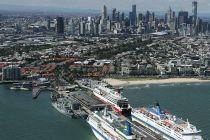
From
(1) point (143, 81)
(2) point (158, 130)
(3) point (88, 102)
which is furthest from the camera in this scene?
(1) point (143, 81)

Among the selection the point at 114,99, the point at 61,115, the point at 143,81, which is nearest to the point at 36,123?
the point at 61,115

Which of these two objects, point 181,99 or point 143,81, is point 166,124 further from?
point 143,81

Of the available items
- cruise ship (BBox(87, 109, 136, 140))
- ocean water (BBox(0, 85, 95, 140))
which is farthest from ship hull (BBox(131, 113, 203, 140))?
ocean water (BBox(0, 85, 95, 140))

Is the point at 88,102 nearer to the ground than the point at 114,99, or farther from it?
nearer to the ground

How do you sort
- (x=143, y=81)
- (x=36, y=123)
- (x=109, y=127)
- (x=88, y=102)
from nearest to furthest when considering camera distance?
(x=109, y=127), (x=36, y=123), (x=88, y=102), (x=143, y=81)

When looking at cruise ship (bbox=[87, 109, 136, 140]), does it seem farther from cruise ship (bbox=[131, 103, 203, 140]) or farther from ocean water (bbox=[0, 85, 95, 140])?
cruise ship (bbox=[131, 103, 203, 140])

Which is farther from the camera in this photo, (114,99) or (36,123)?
(114,99)

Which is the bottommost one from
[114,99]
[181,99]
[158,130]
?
[181,99]

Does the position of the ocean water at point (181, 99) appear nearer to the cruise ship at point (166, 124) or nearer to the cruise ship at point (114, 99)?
the cruise ship at point (114, 99)
